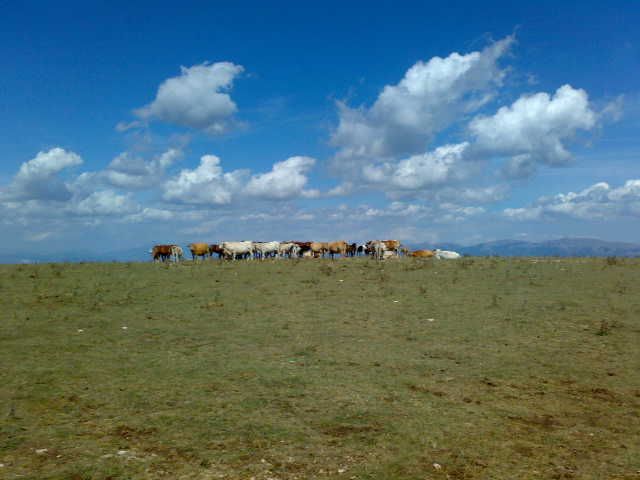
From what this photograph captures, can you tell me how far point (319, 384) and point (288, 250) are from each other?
1386 inches

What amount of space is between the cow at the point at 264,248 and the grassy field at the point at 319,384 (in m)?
21.9

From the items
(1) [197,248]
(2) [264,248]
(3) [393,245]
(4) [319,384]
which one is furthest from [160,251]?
(4) [319,384]

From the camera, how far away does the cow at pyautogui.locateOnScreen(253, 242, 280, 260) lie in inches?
1692

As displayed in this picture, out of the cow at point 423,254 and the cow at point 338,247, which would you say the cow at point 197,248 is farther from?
the cow at point 423,254

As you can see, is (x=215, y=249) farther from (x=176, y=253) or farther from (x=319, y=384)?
(x=319, y=384)

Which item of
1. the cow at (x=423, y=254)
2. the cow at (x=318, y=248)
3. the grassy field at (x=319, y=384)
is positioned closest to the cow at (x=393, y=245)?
the cow at (x=423, y=254)

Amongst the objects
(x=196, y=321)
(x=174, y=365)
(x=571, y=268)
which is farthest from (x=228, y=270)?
(x=571, y=268)

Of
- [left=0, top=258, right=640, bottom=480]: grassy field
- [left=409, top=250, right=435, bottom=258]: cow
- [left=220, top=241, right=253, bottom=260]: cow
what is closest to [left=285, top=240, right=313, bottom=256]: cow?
[left=220, top=241, right=253, bottom=260]: cow

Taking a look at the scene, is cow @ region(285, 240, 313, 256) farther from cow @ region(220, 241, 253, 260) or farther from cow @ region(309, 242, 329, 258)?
cow @ region(220, 241, 253, 260)

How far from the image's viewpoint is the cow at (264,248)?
42969 mm

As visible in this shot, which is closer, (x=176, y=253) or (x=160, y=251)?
(x=160, y=251)

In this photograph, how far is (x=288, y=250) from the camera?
45.0m

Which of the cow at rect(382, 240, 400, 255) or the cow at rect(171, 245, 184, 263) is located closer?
the cow at rect(171, 245, 184, 263)

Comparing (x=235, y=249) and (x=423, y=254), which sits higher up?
(x=235, y=249)
